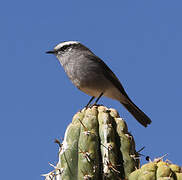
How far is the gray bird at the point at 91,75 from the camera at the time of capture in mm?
6383

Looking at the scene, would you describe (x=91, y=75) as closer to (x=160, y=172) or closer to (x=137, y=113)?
(x=137, y=113)

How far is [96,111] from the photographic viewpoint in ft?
13.0

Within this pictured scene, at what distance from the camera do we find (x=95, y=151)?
364cm

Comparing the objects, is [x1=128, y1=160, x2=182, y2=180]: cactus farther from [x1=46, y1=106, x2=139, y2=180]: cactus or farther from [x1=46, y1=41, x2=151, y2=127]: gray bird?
[x1=46, y1=41, x2=151, y2=127]: gray bird

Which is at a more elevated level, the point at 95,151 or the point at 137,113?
the point at 137,113

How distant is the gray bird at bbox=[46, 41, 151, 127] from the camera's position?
638 centimetres

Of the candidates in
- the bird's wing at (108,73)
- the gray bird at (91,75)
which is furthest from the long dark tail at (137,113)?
the bird's wing at (108,73)

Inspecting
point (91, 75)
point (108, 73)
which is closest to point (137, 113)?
point (108, 73)

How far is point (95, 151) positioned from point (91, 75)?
2927mm

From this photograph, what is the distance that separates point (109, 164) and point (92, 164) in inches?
6.0

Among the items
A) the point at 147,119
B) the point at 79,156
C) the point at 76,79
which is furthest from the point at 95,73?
the point at 79,156

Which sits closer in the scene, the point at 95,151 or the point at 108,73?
the point at 95,151

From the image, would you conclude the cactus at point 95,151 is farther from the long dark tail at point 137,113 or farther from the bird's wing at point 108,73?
the long dark tail at point 137,113

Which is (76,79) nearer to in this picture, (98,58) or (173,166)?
(98,58)
